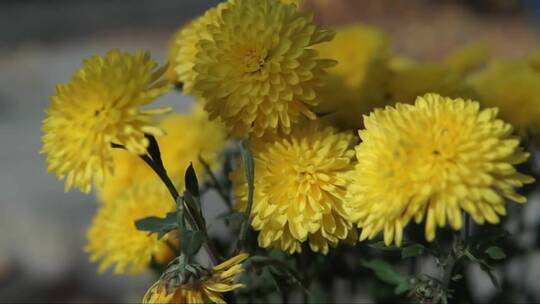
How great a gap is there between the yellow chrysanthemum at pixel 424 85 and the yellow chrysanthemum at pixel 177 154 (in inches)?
6.9

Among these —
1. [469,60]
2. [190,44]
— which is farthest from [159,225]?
[469,60]

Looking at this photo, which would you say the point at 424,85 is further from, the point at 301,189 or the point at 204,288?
the point at 204,288

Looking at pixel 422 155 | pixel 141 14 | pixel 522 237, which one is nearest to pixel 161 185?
pixel 422 155

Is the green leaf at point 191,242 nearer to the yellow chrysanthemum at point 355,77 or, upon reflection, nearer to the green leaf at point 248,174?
the green leaf at point 248,174

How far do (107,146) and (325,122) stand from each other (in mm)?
193

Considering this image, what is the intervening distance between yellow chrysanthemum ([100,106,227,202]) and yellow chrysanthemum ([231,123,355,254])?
19 cm

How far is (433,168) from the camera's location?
1.38ft

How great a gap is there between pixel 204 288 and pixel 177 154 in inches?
12.8

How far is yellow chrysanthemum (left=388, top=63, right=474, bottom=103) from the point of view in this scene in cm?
67

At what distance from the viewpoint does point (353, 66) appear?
0.79 meters

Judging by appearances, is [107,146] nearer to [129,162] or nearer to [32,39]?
[129,162]

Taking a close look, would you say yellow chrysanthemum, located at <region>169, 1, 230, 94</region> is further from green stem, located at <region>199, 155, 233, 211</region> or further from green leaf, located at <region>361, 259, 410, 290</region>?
green leaf, located at <region>361, 259, 410, 290</region>

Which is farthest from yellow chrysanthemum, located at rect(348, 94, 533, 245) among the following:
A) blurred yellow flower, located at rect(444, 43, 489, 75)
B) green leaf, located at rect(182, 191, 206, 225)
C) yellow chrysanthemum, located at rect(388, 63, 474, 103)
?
blurred yellow flower, located at rect(444, 43, 489, 75)

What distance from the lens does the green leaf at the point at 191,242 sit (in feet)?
1.47
